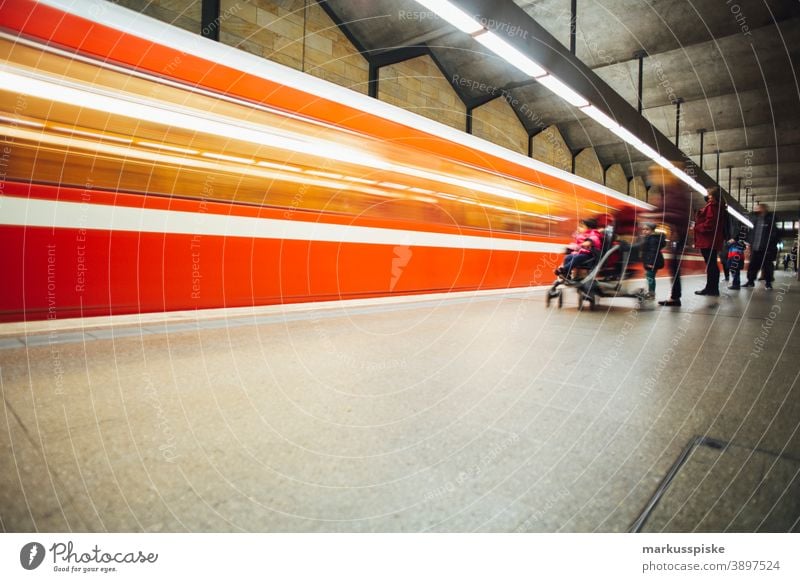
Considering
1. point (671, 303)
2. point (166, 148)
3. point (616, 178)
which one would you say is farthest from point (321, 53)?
point (616, 178)

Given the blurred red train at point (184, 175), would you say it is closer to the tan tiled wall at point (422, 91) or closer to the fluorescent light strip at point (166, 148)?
the fluorescent light strip at point (166, 148)

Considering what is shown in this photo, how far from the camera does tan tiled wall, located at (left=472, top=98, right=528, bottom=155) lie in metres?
8.38

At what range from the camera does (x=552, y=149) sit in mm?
10859

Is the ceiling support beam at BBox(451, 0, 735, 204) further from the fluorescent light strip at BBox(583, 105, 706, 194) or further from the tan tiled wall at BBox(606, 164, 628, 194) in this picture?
the tan tiled wall at BBox(606, 164, 628, 194)

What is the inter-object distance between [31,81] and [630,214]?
6.35 m

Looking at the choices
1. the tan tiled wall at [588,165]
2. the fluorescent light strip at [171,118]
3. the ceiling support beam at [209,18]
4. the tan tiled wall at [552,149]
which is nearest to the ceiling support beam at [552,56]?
the fluorescent light strip at [171,118]

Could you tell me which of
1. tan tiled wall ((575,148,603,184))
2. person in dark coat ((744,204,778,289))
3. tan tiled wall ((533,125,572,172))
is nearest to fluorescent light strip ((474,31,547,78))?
person in dark coat ((744,204,778,289))

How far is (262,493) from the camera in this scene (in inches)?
35.5

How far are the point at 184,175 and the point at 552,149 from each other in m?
10.2

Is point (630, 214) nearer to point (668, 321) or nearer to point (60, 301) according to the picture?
point (668, 321)

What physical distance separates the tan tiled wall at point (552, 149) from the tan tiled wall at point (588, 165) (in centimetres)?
63

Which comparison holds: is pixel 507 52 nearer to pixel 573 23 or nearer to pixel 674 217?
pixel 573 23

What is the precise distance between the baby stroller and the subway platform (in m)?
2.08

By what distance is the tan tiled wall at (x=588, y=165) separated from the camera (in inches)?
468
